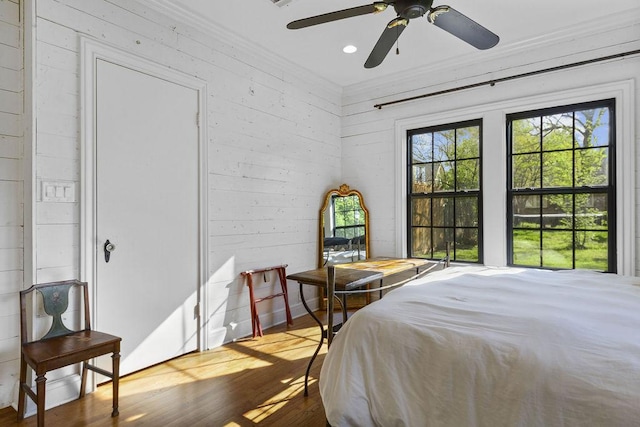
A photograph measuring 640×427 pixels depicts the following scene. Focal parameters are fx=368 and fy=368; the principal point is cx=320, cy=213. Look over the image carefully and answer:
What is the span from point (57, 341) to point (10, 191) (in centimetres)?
93

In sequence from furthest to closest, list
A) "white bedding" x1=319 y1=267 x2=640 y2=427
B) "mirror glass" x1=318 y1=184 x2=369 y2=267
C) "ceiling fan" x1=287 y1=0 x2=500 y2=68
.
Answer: "mirror glass" x1=318 y1=184 x2=369 y2=267 → "ceiling fan" x1=287 y1=0 x2=500 y2=68 → "white bedding" x1=319 y1=267 x2=640 y2=427

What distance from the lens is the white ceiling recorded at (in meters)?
2.78

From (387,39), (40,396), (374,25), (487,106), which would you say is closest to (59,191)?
(40,396)

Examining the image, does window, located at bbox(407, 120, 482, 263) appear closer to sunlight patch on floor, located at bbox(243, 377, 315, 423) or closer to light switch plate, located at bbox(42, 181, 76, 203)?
sunlight patch on floor, located at bbox(243, 377, 315, 423)

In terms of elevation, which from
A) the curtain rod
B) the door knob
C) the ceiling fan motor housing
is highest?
the curtain rod

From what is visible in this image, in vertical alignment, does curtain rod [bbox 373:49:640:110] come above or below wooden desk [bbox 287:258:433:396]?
above

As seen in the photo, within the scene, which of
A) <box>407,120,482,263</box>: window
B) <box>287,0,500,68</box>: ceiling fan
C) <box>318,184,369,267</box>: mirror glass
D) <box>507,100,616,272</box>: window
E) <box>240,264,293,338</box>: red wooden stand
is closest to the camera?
<box>287,0,500,68</box>: ceiling fan

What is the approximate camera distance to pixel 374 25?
3068mm

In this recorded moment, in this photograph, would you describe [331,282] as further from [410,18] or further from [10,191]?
[10,191]

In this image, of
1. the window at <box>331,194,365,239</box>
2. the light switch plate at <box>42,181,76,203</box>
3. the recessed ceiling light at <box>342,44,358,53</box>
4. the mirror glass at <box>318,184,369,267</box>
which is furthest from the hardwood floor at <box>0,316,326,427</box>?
the recessed ceiling light at <box>342,44,358,53</box>

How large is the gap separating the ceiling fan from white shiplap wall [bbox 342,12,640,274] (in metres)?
1.38

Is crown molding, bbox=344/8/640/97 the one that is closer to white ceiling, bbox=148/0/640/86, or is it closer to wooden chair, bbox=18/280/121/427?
white ceiling, bbox=148/0/640/86

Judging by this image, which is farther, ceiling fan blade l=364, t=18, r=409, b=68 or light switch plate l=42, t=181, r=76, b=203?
light switch plate l=42, t=181, r=76, b=203

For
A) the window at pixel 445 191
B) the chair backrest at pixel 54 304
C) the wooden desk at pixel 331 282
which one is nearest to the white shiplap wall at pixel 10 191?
the chair backrest at pixel 54 304
